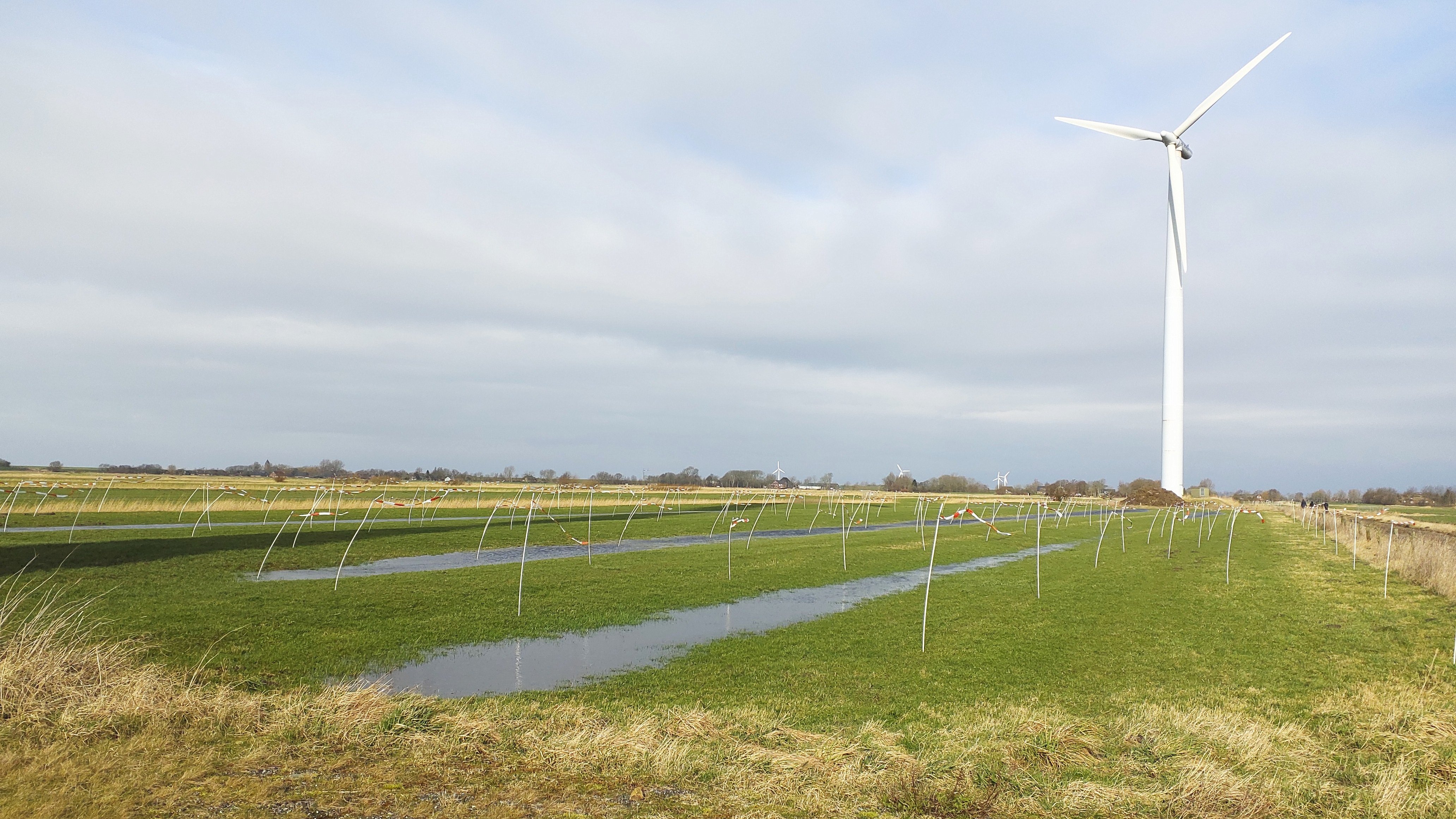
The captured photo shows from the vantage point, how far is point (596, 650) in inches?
611

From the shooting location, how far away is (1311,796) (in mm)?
7074

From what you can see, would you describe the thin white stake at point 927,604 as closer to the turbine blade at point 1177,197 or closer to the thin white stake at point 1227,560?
the thin white stake at point 1227,560

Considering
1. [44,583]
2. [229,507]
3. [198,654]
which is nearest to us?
[198,654]

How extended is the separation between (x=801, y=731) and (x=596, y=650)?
7.40m

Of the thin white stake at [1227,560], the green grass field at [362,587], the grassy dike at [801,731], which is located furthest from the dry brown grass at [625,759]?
the thin white stake at [1227,560]

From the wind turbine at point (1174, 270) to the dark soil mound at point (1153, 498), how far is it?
0.98m

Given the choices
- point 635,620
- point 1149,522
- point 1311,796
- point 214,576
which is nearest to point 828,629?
point 635,620

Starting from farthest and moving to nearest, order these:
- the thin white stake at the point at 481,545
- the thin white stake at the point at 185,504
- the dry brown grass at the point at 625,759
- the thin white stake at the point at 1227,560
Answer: the thin white stake at the point at 185,504 < the thin white stake at the point at 481,545 < the thin white stake at the point at 1227,560 < the dry brown grass at the point at 625,759

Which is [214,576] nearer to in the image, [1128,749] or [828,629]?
[828,629]

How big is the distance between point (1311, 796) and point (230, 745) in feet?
37.2

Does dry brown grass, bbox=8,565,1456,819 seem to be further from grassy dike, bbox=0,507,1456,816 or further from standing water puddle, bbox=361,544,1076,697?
standing water puddle, bbox=361,544,1076,697

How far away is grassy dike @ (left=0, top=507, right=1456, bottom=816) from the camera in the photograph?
6.73 meters

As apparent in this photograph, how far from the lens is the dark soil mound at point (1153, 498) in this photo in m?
81.7

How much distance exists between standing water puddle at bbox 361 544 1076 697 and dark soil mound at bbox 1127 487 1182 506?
7379 cm
